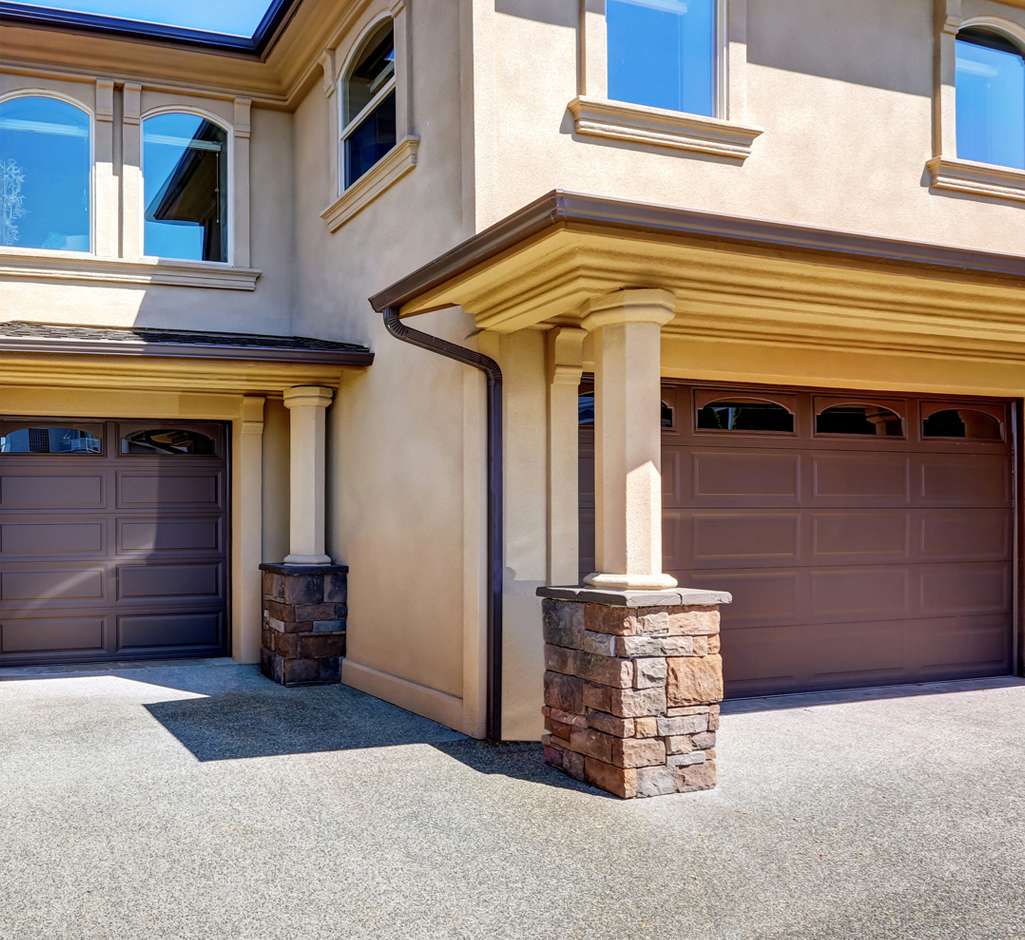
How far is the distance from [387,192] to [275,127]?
2999 millimetres

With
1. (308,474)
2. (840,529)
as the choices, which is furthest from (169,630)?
(840,529)

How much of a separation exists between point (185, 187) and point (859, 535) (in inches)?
282

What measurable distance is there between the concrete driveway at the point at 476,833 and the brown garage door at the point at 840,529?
3.52ft

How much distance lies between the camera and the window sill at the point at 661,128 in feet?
22.4

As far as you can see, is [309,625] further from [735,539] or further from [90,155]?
[90,155]

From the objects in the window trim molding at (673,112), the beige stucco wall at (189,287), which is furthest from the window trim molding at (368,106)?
the window trim molding at (673,112)

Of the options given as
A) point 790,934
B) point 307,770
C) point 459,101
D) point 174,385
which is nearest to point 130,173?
point 174,385

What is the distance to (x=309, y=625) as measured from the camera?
28.9 ft

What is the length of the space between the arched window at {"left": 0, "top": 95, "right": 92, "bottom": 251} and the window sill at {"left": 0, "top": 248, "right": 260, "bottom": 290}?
20cm

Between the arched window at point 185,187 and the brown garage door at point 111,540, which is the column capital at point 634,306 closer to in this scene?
the brown garage door at point 111,540

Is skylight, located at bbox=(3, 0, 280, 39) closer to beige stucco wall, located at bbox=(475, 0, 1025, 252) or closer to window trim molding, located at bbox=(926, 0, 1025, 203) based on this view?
beige stucco wall, located at bbox=(475, 0, 1025, 252)

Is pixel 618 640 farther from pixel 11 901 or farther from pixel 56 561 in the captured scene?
pixel 56 561

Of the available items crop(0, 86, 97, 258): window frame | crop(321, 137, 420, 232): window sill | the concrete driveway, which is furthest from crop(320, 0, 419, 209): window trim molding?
the concrete driveway

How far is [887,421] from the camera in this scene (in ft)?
29.2
